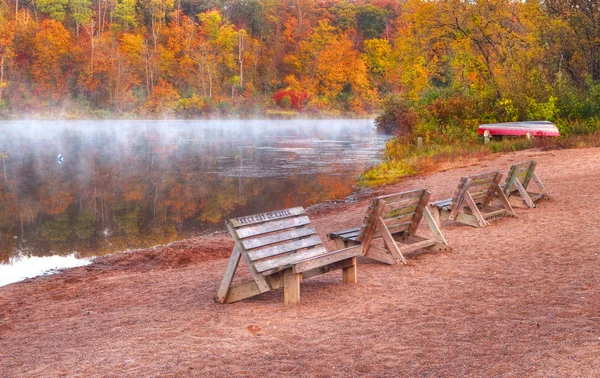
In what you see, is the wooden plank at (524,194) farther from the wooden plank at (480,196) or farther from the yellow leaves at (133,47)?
the yellow leaves at (133,47)

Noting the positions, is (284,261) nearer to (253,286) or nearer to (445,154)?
(253,286)

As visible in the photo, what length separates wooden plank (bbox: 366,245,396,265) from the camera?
9.16m

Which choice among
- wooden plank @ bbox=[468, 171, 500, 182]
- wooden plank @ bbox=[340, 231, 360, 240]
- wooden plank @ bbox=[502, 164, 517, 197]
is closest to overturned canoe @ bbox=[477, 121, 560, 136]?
wooden plank @ bbox=[502, 164, 517, 197]

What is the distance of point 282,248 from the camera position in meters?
7.69

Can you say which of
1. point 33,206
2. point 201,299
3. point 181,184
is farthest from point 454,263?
point 181,184

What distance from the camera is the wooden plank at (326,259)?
7.36m

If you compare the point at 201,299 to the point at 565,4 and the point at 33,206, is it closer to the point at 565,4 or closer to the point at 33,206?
the point at 33,206

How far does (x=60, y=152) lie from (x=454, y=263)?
32.0 meters

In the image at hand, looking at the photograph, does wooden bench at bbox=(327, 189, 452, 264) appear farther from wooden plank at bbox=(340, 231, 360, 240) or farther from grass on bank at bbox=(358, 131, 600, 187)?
grass on bank at bbox=(358, 131, 600, 187)

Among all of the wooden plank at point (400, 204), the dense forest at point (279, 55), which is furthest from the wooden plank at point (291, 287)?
the dense forest at point (279, 55)

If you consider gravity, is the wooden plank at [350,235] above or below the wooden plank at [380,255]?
above

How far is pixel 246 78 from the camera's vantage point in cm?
10638

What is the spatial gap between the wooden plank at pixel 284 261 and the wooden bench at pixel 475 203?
3956 millimetres

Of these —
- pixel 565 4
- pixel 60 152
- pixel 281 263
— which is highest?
pixel 565 4
